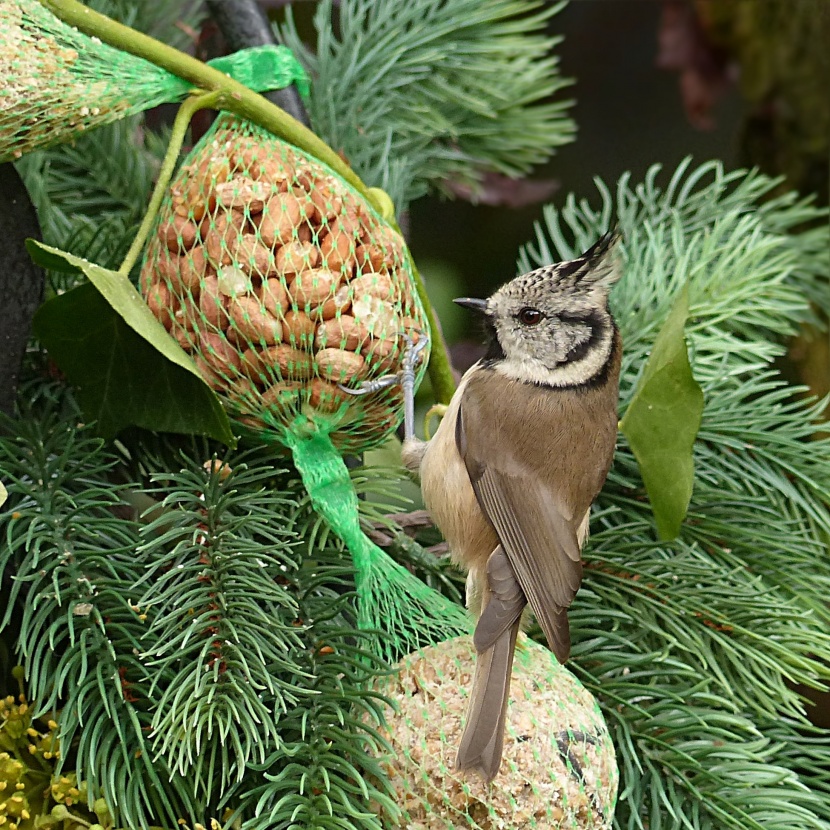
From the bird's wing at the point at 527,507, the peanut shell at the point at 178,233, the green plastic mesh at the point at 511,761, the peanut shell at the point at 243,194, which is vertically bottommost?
the green plastic mesh at the point at 511,761

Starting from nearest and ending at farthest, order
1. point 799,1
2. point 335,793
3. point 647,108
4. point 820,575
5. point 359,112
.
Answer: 1. point 335,793
2. point 820,575
3. point 359,112
4. point 799,1
5. point 647,108

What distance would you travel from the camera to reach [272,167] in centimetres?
80

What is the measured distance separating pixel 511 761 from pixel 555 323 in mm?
393

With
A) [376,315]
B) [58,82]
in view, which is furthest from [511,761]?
[58,82]

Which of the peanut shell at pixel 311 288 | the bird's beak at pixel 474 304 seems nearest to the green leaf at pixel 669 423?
the bird's beak at pixel 474 304

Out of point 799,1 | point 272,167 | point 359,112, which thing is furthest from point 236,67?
point 799,1

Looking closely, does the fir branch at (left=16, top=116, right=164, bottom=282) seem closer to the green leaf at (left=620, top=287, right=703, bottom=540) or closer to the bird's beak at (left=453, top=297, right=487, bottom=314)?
the bird's beak at (left=453, top=297, right=487, bottom=314)

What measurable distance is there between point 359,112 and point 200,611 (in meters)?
0.58

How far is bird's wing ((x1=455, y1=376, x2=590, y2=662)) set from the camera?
0.80 metres

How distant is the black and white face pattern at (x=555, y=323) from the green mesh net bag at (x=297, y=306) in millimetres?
136

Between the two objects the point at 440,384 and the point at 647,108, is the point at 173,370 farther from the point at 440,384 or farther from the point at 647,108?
the point at 647,108

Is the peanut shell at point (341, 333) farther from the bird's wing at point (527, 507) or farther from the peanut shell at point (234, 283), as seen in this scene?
the bird's wing at point (527, 507)

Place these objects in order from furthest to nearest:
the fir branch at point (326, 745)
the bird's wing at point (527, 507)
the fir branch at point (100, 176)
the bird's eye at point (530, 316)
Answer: the fir branch at point (100, 176), the bird's eye at point (530, 316), the bird's wing at point (527, 507), the fir branch at point (326, 745)

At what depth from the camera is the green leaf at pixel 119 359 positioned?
74 centimetres
